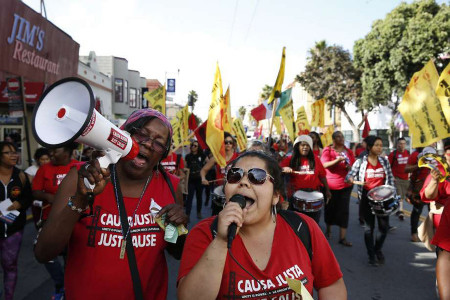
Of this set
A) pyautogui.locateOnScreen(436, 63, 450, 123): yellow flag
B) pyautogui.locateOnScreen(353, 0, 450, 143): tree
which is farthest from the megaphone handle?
pyautogui.locateOnScreen(353, 0, 450, 143): tree

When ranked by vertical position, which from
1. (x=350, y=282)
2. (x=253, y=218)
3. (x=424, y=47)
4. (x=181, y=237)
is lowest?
(x=350, y=282)

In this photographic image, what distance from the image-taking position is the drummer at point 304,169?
644cm

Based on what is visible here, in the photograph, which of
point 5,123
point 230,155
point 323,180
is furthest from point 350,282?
point 5,123

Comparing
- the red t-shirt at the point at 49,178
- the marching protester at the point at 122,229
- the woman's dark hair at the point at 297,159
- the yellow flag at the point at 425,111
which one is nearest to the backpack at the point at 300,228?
the marching protester at the point at 122,229

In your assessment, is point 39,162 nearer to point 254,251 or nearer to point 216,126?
point 216,126

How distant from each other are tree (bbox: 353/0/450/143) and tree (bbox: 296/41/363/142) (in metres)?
3.90

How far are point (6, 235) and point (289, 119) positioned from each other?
28.7ft

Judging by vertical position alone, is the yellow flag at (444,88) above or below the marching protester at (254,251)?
above

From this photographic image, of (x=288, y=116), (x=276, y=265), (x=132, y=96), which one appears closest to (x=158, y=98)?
(x=288, y=116)

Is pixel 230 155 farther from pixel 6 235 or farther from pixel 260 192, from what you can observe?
pixel 260 192

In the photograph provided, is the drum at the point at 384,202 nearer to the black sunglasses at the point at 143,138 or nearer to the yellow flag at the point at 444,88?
the yellow flag at the point at 444,88

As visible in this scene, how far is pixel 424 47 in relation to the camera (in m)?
22.4

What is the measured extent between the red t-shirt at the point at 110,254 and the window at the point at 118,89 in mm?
A: 34952

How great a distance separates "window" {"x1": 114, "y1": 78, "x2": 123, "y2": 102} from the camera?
116 feet
